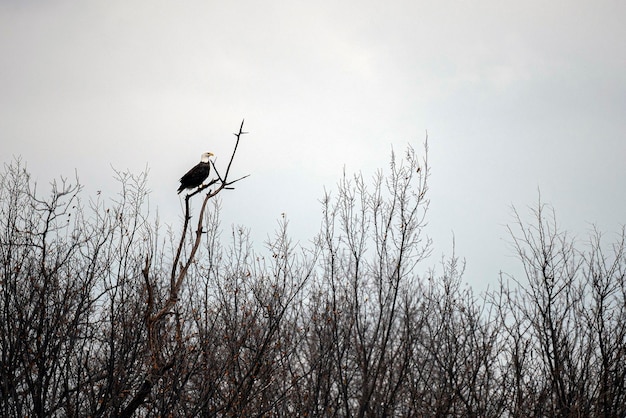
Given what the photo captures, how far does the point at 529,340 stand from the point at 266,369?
124 inches

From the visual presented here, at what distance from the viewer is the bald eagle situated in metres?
8.39

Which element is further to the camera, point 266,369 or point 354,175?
point 354,175

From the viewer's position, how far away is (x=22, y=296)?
26.2ft

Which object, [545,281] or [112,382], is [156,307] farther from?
[545,281]

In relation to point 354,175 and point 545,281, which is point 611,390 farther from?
point 354,175

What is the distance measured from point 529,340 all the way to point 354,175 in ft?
10.0

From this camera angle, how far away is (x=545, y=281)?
8.28 m

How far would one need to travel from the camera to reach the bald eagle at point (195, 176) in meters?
8.39

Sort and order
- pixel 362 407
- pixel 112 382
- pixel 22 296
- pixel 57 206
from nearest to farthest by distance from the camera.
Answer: pixel 112 382 → pixel 362 407 → pixel 22 296 → pixel 57 206

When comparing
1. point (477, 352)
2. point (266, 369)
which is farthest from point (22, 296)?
point (477, 352)

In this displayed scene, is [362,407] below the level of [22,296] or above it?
below

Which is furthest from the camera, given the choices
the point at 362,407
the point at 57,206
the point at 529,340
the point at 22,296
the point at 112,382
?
the point at 57,206

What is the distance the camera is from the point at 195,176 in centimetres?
838

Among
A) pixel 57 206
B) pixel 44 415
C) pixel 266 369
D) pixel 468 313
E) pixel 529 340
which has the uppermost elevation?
pixel 57 206
